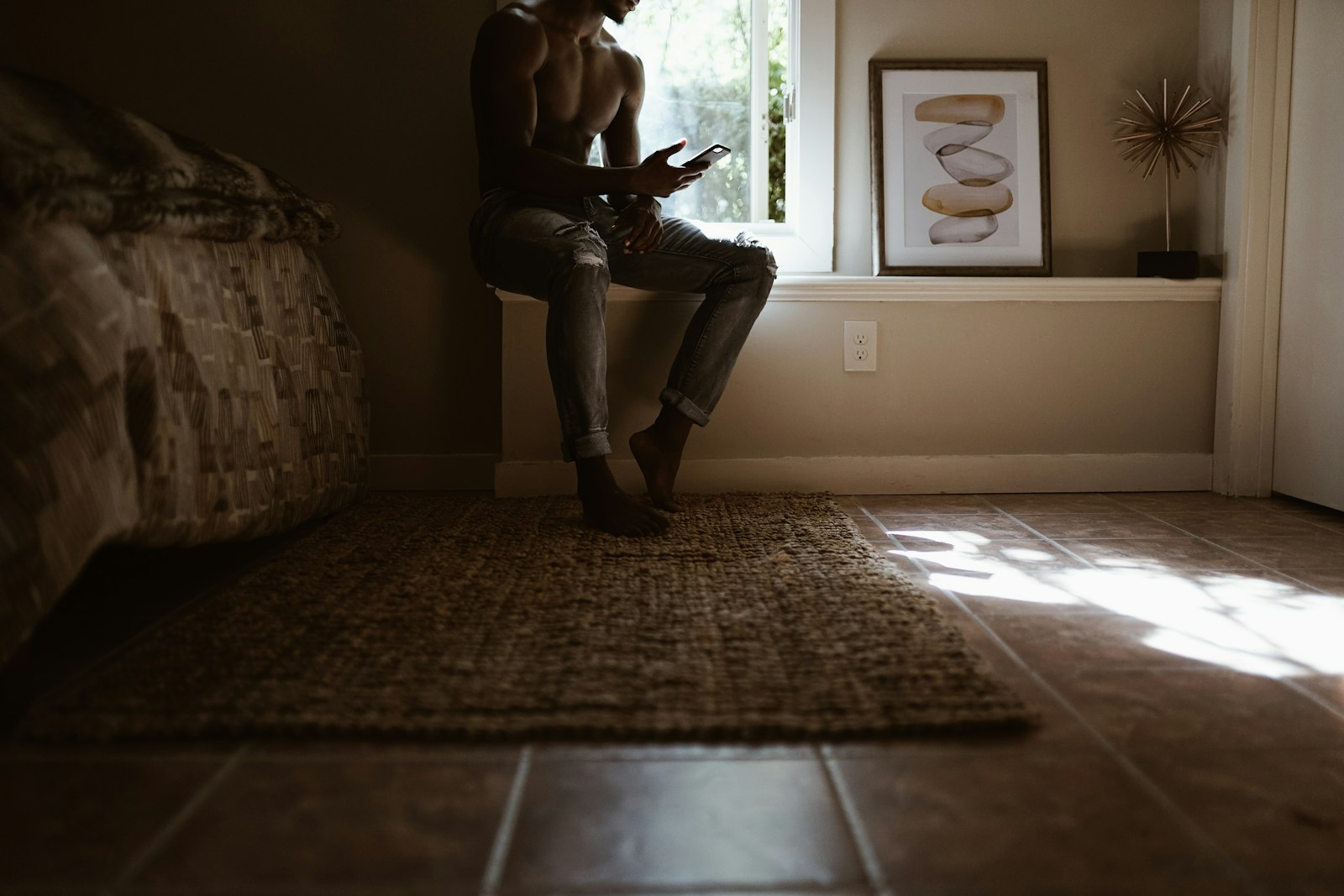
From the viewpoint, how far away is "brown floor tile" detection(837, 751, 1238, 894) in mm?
753

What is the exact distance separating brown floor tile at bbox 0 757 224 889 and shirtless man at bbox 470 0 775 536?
1090 mm

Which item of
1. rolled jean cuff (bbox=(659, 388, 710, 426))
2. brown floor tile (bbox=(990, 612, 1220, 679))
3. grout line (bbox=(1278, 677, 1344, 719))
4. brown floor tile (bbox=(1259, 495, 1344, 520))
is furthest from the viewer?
brown floor tile (bbox=(1259, 495, 1344, 520))

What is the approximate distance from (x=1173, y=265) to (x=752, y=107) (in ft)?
3.80

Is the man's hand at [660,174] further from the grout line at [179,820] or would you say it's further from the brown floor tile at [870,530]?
the grout line at [179,820]

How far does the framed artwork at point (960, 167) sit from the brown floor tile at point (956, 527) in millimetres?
723

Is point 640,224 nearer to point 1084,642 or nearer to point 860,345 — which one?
point 860,345

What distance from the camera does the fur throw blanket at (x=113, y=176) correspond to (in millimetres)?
1127

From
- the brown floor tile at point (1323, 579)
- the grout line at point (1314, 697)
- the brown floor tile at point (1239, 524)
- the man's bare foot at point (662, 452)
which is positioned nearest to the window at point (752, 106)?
the man's bare foot at point (662, 452)

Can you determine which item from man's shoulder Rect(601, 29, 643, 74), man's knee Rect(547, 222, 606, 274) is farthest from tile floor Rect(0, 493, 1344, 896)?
man's shoulder Rect(601, 29, 643, 74)

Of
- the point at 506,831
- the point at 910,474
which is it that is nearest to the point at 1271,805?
the point at 506,831

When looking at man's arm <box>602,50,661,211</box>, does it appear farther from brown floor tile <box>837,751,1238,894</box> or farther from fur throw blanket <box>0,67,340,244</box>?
brown floor tile <box>837,751,1238,894</box>

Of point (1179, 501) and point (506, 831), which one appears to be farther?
point (1179, 501)

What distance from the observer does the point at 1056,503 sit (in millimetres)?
2420

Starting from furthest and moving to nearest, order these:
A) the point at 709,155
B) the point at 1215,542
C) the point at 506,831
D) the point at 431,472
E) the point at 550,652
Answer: the point at 431,472 < the point at 709,155 < the point at 1215,542 < the point at 550,652 < the point at 506,831
